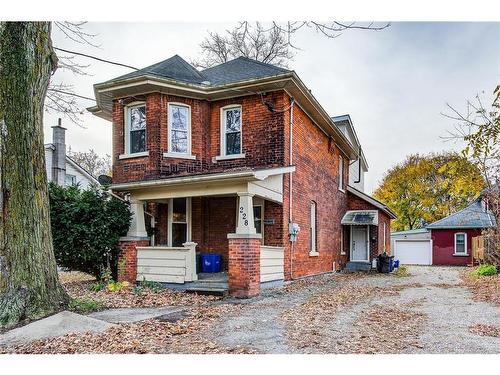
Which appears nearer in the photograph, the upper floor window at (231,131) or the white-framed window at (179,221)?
the white-framed window at (179,221)

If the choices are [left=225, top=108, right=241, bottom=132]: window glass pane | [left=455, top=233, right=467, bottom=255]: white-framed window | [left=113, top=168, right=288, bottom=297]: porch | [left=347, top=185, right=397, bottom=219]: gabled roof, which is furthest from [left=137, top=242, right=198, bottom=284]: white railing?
[left=455, top=233, right=467, bottom=255]: white-framed window

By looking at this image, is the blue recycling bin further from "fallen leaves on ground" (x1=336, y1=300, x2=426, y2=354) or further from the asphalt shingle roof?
the asphalt shingle roof

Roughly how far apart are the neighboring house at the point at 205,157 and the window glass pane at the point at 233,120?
26mm

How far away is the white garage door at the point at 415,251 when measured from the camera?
2695 centimetres

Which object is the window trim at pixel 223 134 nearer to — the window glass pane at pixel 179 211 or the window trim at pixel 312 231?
the window glass pane at pixel 179 211

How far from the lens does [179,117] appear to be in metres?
11.4

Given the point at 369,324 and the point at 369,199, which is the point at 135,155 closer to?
the point at 369,324

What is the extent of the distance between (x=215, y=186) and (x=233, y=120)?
9.15 ft

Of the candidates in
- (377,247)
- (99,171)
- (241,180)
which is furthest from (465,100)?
(99,171)

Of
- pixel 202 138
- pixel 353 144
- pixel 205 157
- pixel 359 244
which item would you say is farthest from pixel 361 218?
pixel 202 138

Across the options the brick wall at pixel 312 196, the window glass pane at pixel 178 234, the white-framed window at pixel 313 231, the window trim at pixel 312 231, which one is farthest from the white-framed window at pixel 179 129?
the white-framed window at pixel 313 231

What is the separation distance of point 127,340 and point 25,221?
2.49 metres

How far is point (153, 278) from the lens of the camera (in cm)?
998

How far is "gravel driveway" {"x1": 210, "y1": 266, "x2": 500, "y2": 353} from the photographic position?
5133 mm
